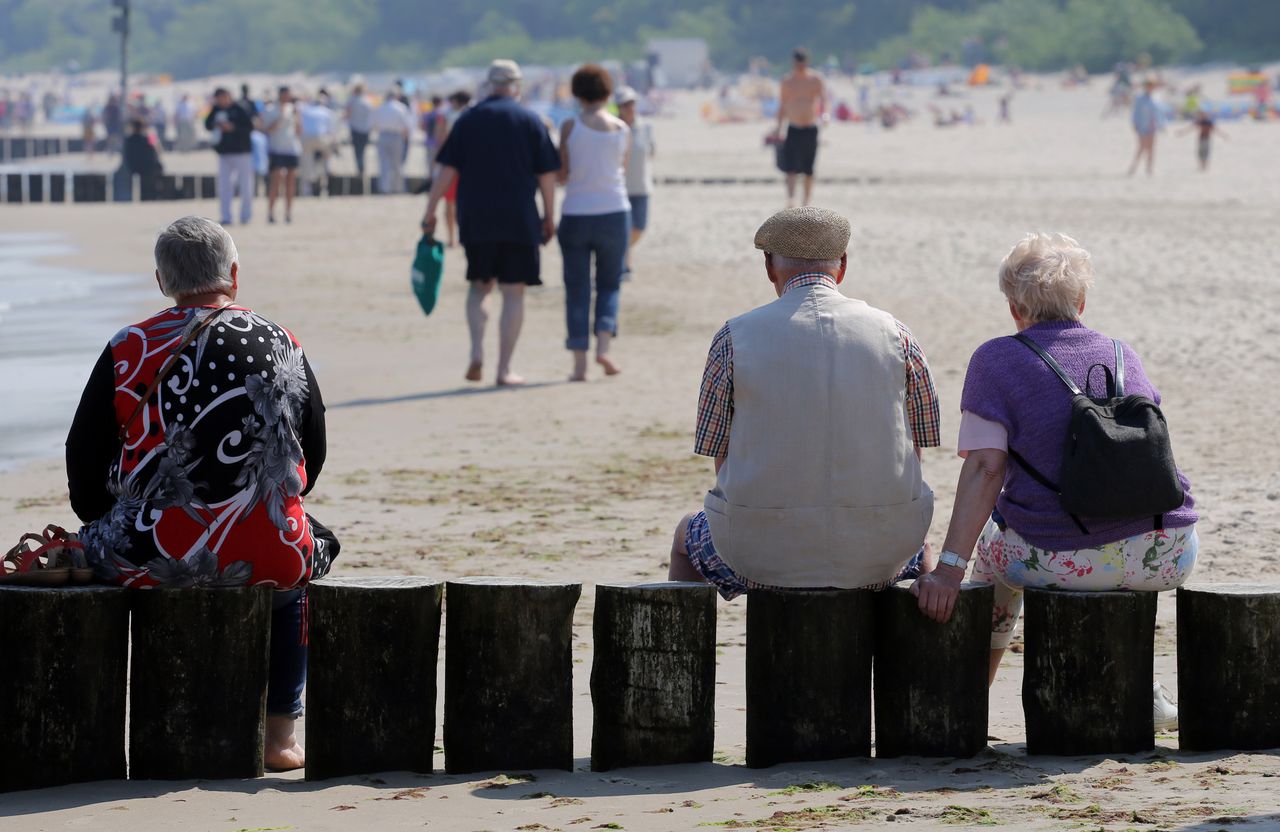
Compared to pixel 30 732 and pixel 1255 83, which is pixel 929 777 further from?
pixel 1255 83

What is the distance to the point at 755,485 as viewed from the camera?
477cm

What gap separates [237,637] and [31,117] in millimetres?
90325

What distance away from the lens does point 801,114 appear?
70.5 feet

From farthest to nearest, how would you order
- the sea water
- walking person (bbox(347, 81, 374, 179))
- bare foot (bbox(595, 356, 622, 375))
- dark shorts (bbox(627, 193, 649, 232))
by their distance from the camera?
walking person (bbox(347, 81, 374, 179)) → dark shorts (bbox(627, 193, 649, 232)) → bare foot (bbox(595, 356, 622, 375)) → the sea water

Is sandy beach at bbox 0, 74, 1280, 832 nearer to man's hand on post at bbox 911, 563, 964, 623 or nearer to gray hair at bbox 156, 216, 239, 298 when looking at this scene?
man's hand on post at bbox 911, 563, 964, 623

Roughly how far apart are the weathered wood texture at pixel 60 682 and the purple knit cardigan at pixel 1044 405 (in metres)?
2.25

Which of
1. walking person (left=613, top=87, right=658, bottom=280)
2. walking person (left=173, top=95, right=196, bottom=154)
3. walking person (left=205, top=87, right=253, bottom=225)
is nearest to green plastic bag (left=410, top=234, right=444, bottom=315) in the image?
walking person (left=613, top=87, right=658, bottom=280)

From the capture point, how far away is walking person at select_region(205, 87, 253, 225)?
23.9m

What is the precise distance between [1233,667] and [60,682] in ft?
9.81

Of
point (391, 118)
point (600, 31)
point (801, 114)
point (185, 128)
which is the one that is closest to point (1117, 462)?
point (801, 114)

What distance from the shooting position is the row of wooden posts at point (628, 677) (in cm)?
473

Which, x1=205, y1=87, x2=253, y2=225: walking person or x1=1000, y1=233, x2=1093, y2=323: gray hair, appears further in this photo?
x1=205, y1=87, x2=253, y2=225: walking person

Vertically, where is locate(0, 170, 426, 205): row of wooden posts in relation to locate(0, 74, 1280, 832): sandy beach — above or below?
above

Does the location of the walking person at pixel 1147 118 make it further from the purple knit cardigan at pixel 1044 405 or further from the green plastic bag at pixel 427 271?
the purple knit cardigan at pixel 1044 405
